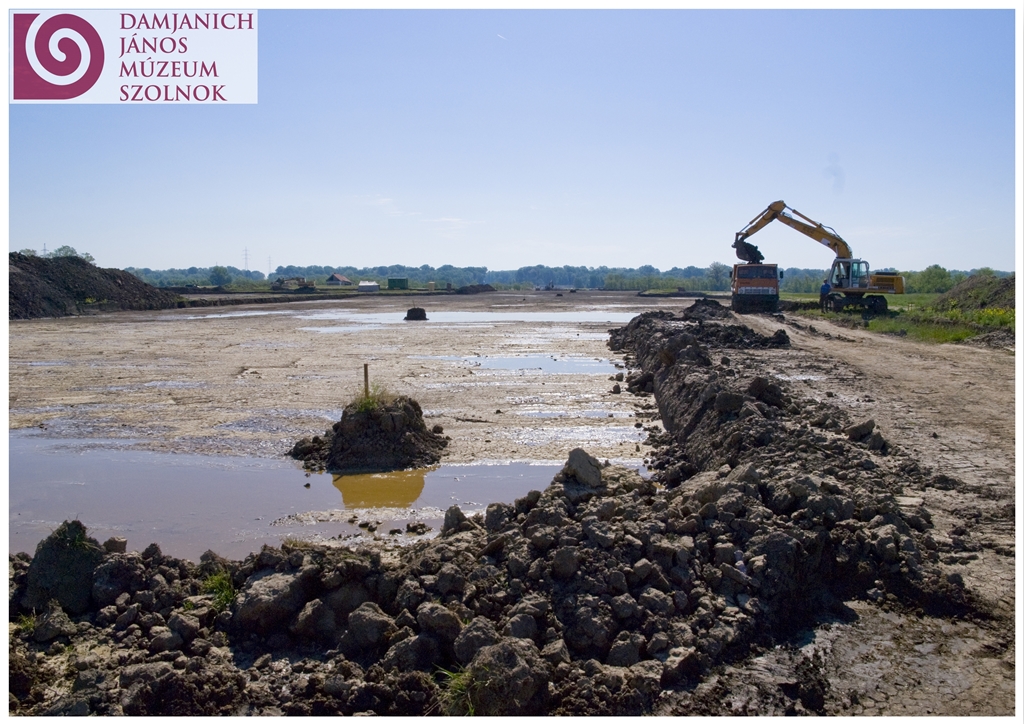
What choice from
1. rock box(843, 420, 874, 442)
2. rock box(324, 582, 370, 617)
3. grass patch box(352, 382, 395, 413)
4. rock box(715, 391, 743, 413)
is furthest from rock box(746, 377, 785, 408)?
rock box(324, 582, 370, 617)

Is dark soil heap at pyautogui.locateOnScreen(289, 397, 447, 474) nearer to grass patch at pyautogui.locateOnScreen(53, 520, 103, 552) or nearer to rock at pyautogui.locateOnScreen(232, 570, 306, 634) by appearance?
grass patch at pyautogui.locateOnScreen(53, 520, 103, 552)

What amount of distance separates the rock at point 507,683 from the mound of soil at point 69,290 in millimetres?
42455

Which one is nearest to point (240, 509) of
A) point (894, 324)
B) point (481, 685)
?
point (481, 685)

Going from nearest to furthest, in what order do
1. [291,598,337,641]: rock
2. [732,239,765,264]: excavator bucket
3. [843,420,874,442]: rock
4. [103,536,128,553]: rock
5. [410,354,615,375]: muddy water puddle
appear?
[291,598,337,641]: rock
[103,536,128,553]: rock
[843,420,874,442]: rock
[410,354,615,375]: muddy water puddle
[732,239,765,264]: excavator bucket

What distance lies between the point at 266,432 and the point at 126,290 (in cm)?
4410

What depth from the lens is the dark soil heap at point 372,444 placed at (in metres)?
10.7

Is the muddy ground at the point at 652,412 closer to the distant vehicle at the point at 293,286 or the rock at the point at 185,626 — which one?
the rock at the point at 185,626

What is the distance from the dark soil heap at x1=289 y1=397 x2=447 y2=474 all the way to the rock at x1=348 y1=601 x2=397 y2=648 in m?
5.39

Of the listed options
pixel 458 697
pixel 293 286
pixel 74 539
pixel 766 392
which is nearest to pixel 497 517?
pixel 458 697

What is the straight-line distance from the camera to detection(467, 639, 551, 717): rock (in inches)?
179

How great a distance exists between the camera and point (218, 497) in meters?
9.43

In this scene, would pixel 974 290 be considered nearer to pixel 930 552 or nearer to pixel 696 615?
pixel 930 552

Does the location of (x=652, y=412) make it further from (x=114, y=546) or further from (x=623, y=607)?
(x=114, y=546)

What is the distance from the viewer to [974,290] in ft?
117
